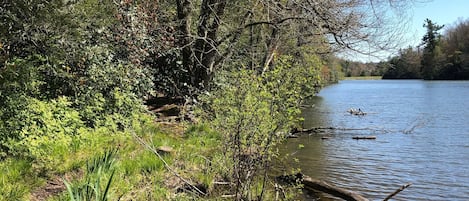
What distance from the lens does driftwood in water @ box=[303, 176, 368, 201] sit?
6.81 m

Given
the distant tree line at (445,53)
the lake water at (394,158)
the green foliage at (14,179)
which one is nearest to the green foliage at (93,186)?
the green foliage at (14,179)

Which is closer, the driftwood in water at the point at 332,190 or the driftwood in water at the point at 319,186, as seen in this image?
the driftwood in water at the point at 332,190

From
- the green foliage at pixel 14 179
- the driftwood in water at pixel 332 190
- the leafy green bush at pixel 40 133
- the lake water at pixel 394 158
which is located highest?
the leafy green bush at pixel 40 133

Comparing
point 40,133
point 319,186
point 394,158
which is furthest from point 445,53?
point 40,133

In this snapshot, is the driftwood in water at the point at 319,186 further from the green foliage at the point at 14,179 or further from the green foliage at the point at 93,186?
the green foliage at the point at 14,179

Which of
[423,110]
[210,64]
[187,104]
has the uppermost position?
[210,64]

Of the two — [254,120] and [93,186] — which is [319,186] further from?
[93,186]

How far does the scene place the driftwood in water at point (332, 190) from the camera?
681 centimetres

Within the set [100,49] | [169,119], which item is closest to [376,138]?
[169,119]

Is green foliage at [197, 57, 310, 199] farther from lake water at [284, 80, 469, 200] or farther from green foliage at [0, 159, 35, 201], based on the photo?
green foliage at [0, 159, 35, 201]

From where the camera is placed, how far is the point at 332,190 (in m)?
7.18

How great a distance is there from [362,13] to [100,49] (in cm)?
626

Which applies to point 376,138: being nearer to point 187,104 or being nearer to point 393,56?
point 393,56

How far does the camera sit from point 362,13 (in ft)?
34.4
